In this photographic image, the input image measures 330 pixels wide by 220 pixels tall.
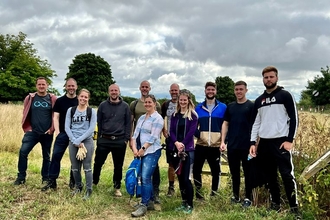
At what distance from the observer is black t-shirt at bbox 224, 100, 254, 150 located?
203 inches

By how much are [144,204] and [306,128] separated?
9.23 feet

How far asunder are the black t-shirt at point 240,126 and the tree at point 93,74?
36.9m

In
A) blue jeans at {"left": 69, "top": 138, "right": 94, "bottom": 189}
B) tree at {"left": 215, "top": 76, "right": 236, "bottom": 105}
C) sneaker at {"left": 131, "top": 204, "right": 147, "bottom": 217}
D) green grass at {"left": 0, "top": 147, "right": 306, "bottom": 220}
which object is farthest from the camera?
tree at {"left": 215, "top": 76, "right": 236, "bottom": 105}

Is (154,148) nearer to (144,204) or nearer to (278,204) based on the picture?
(144,204)

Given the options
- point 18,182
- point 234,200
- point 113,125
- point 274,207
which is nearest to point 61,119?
point 113,125

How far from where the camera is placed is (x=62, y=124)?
588 centimetres

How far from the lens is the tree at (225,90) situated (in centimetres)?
4566

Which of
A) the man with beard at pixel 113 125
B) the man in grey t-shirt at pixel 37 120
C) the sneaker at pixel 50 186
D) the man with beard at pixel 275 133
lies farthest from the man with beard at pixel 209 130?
the man in grey t-shirt at pixel 37 120

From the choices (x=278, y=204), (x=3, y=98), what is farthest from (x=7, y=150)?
(x=3, y=98)

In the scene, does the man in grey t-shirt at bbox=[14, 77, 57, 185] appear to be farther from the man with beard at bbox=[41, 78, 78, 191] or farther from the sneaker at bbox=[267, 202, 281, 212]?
the sneaker at bbox=[267, 202, 281, 212]

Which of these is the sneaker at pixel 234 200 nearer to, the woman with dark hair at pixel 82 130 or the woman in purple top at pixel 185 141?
the woman in purple top at pixel 185 141

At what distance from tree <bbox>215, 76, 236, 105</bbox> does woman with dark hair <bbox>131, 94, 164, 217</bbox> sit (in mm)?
40892

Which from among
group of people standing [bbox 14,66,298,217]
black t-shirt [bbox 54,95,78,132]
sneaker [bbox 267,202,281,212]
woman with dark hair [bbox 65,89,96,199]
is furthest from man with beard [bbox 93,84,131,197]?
sneaker [bbox 267,202,281,212]

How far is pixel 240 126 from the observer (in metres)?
5.17
